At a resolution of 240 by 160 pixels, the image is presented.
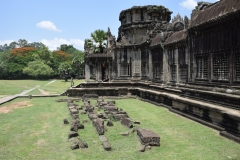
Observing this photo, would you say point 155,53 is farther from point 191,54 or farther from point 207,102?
point 207,102

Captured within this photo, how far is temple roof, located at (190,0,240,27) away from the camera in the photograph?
8.88 m

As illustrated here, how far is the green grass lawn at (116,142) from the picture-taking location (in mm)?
6434

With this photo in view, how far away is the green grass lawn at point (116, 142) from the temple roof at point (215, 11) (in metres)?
4.43

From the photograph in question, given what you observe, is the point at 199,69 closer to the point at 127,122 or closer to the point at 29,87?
the point at 127,122

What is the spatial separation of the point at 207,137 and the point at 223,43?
3886mm

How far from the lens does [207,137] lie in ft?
26.2

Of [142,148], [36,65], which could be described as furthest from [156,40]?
A: [36,65]

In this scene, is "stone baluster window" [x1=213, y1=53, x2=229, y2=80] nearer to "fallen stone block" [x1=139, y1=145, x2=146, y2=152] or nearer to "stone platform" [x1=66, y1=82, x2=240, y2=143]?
"stone platform" [x1=66, y1=82, x2=240, y2=143]

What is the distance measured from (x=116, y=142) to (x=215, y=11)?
22.3 ft

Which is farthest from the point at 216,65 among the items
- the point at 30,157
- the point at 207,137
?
the point at 30,157

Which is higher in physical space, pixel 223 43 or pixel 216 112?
pixel 223 43

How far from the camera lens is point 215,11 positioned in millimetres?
9984

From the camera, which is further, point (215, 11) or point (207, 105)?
point (215, 11)

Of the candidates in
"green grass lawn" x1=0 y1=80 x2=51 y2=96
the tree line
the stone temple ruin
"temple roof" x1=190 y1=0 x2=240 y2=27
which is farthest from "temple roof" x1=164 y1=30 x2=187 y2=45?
the tree line
